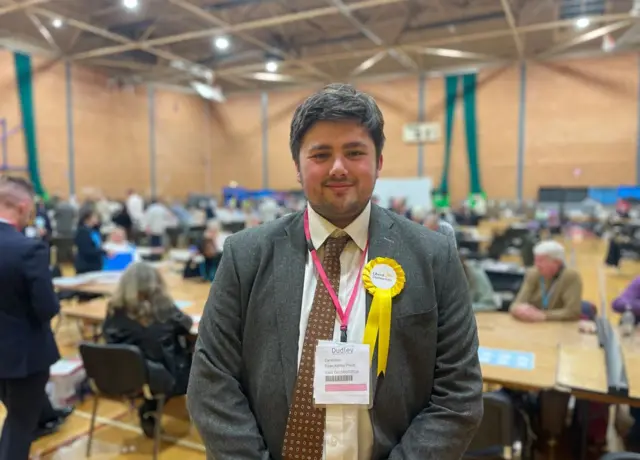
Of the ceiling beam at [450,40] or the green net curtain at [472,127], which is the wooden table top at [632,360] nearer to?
the ceiling beam at [450,40]

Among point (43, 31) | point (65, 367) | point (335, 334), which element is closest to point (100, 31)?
point (43, 31)

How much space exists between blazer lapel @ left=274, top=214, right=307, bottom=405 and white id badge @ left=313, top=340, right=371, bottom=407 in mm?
59

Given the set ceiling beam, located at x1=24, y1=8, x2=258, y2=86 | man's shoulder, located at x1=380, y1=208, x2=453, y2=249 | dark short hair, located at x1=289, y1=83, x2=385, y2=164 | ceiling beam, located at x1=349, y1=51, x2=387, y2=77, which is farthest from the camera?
ceiling beam, located at x1=349, y1=51, x2=387, y2=77

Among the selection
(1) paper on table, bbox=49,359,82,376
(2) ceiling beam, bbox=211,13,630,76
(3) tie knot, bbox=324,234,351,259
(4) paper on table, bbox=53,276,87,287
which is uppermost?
(2) ceiling beam, bbox=211,13,630,76

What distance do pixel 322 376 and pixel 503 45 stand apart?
13.3 meters

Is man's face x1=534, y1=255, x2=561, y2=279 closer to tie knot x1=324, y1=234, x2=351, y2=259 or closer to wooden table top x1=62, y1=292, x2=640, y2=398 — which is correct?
wooden table top x1=62, y1=292, x2=640, y2=398

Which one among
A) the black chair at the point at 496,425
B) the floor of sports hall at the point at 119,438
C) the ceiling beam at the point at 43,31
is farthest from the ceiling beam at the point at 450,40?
the black chair at the point at 496,425

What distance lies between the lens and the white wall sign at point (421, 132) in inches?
555

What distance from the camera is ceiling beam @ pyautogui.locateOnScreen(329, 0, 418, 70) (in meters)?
8.82

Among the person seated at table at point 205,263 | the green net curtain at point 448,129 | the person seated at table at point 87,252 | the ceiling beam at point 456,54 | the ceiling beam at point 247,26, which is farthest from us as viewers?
the green net curtain at point 448,129

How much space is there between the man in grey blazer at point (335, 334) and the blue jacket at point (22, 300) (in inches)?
55.6

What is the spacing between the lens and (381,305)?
104 cm

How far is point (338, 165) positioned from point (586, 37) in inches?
502

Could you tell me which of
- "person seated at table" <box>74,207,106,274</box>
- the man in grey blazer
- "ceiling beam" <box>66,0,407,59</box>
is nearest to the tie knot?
→ the man in grey blazer
